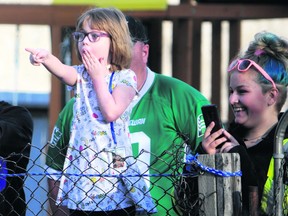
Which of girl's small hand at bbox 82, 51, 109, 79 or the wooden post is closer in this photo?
the wooden post

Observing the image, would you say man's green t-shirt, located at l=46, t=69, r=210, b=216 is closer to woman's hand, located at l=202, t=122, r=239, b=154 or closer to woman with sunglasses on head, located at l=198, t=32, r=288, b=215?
woman with sunglasses on head, located at l=198, t=32, r=288, b=215

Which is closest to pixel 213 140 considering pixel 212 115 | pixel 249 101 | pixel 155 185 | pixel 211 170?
pixel 212 115

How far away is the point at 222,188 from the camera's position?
12.0ft

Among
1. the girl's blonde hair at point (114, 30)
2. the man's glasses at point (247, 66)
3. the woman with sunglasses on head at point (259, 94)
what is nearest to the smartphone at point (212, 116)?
the woman with sunglasses on head at point (259, 94)

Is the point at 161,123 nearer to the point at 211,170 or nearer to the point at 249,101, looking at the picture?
the point at 249,101

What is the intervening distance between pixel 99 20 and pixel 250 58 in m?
0.80

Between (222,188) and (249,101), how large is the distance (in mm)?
786

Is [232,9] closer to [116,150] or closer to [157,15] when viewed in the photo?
[157,15]

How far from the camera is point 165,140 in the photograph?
191 inches

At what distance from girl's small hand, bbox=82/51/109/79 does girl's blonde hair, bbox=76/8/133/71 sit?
0.09 m

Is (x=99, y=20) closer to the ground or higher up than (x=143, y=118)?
higher up

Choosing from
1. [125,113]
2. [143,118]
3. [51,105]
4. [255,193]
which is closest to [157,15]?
[51,105]

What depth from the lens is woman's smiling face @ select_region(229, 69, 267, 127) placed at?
4309 mm

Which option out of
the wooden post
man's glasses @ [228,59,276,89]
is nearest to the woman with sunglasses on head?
man's glasses @ [228,59,276,89]
